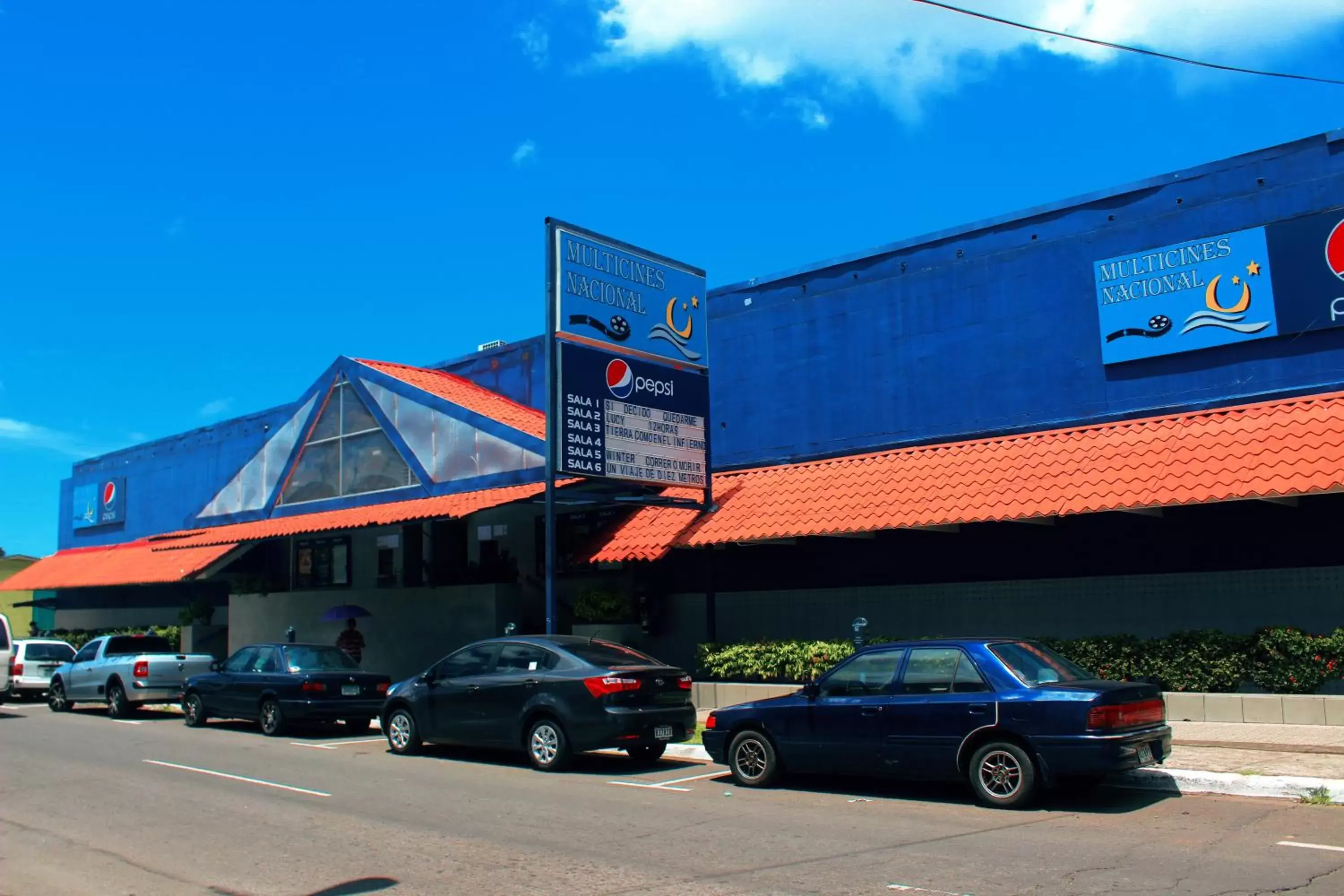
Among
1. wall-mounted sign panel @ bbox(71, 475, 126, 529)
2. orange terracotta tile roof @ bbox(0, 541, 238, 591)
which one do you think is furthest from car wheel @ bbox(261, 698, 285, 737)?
wall-mounted sign panel @ bbox(71, 475, 126, 529)

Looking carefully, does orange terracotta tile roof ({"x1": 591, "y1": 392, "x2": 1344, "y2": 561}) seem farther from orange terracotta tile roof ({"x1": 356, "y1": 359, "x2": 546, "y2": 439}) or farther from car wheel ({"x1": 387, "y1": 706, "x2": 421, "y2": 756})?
car wheel ({"x1": 387, "y1": 706, "x2": 421, "y2": 756})

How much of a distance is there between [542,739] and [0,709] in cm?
1737

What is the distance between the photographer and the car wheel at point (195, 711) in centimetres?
1973

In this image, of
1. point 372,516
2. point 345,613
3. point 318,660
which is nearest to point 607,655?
point 318,660

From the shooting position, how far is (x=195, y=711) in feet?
65.0

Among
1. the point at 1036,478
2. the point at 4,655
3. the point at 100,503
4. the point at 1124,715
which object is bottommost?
the point at 1124,715

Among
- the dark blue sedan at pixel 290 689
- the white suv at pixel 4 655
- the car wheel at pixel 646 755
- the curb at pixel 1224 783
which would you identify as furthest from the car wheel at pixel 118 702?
the curb at pixel 1224 783

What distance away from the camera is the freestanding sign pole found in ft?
56.2

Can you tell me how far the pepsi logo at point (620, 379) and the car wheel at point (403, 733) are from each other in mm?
5926

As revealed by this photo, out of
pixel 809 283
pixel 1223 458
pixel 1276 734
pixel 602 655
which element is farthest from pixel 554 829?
pixel 809 283

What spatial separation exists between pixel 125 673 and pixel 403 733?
9522mm

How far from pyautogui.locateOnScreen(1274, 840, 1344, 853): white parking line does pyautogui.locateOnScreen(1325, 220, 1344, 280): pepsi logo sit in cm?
902

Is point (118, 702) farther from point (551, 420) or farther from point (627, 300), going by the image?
point (627, 300)

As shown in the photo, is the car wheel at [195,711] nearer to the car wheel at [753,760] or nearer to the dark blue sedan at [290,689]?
the dark blue sedan at [290,689]
